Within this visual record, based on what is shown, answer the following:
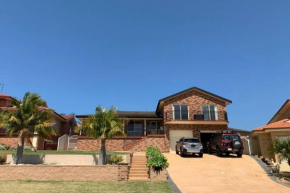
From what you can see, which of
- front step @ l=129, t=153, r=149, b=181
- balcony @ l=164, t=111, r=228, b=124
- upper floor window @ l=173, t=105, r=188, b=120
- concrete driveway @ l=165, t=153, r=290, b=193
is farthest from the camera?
upper floor window @ l=173, t=105, r=188, b=120

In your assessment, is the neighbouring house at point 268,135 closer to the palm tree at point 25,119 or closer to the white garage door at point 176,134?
the white garage door at point 176,134

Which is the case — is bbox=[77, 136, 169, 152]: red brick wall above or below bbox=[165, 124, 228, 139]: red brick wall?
below

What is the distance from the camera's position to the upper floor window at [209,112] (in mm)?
25328

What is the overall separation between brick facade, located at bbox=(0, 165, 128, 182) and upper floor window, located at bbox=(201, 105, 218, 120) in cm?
1634

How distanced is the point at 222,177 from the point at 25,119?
14.2 m

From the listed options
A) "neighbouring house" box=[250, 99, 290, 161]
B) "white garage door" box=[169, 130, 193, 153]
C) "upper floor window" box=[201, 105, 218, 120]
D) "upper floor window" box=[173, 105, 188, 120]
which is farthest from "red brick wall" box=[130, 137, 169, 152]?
"neighbouring house" box=[250, 99, 290, 161]

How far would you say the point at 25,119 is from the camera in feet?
48.1

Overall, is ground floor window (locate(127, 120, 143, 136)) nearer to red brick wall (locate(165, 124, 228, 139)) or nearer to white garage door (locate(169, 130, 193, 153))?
red brick wall (locate(165, 124, 228, 139))

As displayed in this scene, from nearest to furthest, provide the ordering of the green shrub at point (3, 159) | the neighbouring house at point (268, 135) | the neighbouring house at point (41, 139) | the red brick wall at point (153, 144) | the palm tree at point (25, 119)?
the palm tree at point (25, 119) < the green shrub at point (3, 159) < the neighbouring house at point (268, 135) < the neighbouring house at point (41, 139) < the red brick wall at point (153, 144)

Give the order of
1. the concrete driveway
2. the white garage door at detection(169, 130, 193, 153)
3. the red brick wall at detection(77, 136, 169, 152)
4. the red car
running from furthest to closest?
the white garage door at detection(169, 130, 193, 153) → the red brick wall at detection(77, 136, 169, 152) → the red car → the concrete driveway

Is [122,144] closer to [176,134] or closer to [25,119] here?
[176,134]

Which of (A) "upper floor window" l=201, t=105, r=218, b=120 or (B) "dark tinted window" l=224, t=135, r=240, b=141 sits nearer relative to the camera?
(B) "dark tinted window" l=224, t=135, r=240, b=141

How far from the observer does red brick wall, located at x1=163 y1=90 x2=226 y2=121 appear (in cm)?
2539

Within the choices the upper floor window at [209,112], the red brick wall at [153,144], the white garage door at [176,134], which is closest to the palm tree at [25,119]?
the red brick wall at [153,144]
